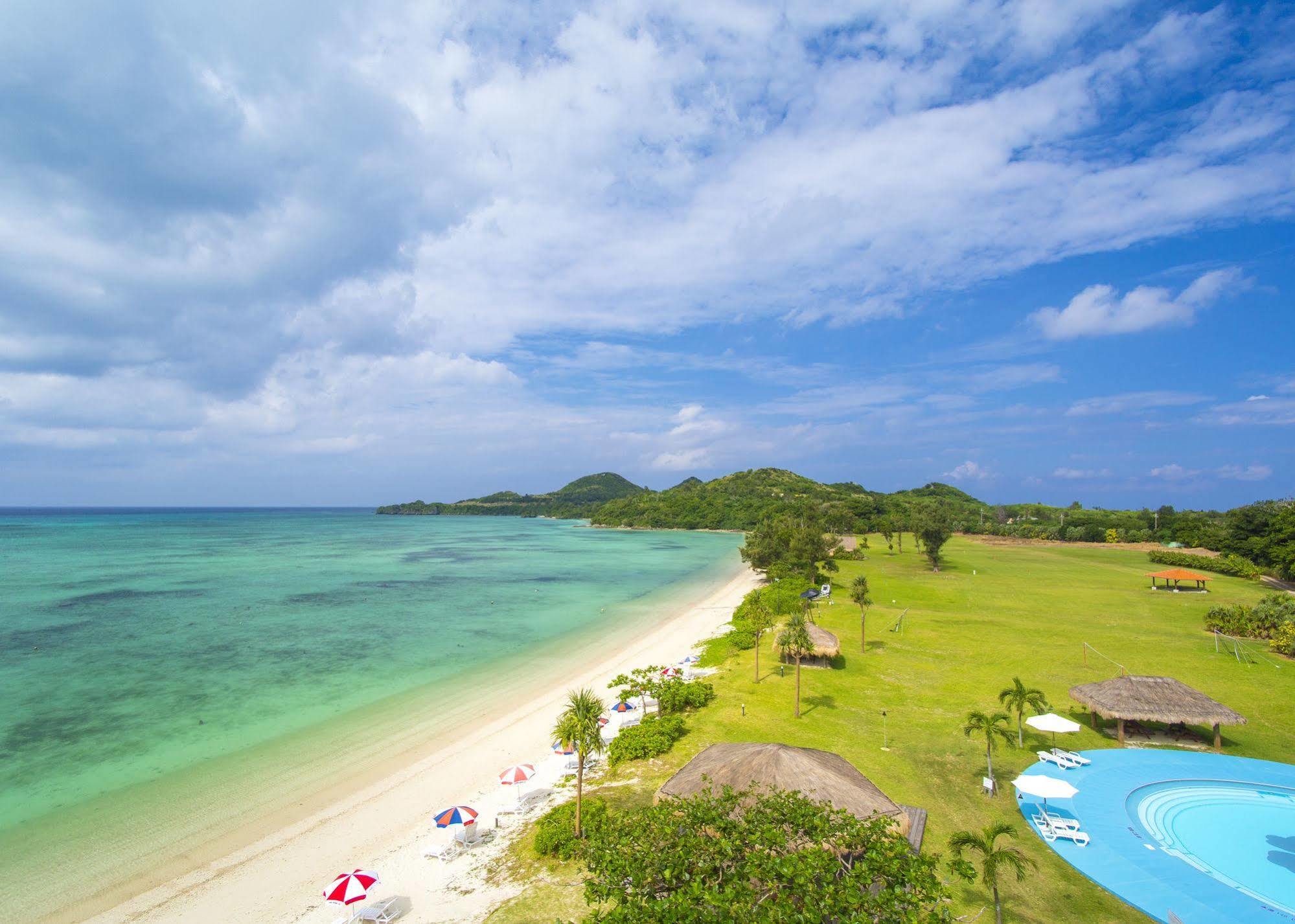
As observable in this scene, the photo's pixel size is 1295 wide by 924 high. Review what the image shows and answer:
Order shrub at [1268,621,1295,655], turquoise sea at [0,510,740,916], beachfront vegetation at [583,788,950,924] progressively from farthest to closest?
1. shrub at [1268,621,1295,655]
2. turquoise sea at [0,510,740,916]
3. beachfront vegetation at [583,788,950,924]

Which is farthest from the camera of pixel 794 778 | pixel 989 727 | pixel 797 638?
pixel 797 638

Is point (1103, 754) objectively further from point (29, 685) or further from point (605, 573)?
point (605, 573)

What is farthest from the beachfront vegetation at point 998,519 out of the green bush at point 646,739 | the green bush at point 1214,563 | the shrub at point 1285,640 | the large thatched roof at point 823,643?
the green bush at point 646,739

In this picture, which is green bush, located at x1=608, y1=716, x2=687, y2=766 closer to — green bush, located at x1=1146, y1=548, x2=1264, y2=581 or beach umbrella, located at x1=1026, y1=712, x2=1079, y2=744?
beach umbrella, located at x1=1026, y1=712, x2=1079, y2=744

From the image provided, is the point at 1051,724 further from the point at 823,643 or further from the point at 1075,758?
the point at 823,643

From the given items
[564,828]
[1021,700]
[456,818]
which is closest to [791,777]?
[564,828]

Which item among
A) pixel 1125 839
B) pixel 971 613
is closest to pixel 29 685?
pixel 1125 839

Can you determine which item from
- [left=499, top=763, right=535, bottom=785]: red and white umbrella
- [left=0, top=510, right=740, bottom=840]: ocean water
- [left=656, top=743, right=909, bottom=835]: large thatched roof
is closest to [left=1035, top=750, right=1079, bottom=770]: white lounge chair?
[left=656, top=743, right=909, bottom=835]: large thatched roof
